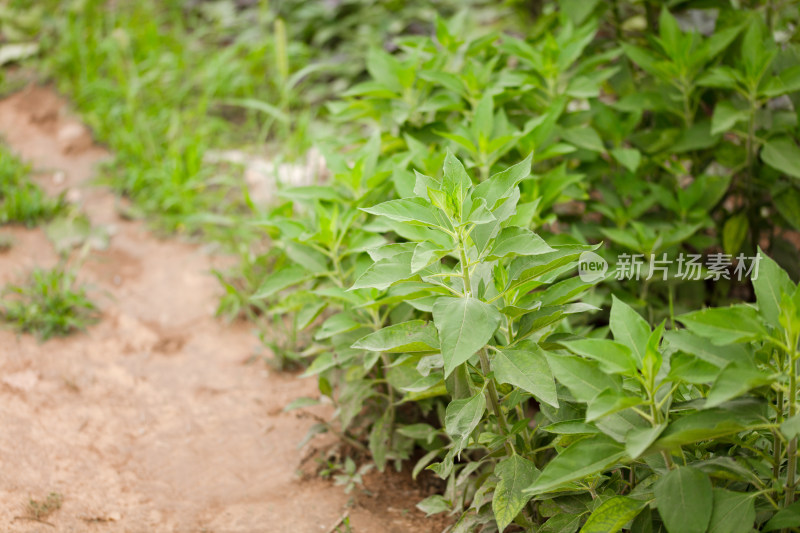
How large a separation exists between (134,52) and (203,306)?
7.77 ft

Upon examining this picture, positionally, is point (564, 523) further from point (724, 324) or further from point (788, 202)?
point (788, 202)

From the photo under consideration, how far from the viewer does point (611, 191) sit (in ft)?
8.23

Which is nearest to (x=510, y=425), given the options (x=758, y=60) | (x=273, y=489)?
(x=273, y=489)

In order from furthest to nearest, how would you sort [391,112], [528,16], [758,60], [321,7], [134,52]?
[321,7] < [134,52] < [528,16] < [391,112] < [758,60]

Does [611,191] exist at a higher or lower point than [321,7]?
lower

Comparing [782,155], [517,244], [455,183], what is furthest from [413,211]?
[782,155]

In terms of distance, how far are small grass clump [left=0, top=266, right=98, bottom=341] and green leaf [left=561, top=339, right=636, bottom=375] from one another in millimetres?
2190

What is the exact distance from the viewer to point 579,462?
1.32 meters

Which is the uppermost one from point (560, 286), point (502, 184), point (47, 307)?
point (502, 184)

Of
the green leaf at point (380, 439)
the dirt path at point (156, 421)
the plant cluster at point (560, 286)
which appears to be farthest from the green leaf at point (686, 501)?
the green leaf at point (380, 439)

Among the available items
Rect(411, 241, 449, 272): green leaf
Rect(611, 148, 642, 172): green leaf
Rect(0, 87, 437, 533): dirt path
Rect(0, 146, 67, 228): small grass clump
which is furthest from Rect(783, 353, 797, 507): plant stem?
Rect(0, 146, 67, 228): small grass clump

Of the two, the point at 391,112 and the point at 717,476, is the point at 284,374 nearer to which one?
the point at 391,112

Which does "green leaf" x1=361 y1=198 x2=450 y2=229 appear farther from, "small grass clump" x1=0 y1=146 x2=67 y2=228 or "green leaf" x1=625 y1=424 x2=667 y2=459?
"small grass clump" x1=0 y1=146 x2=67 y2=228

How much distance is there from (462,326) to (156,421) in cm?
144
